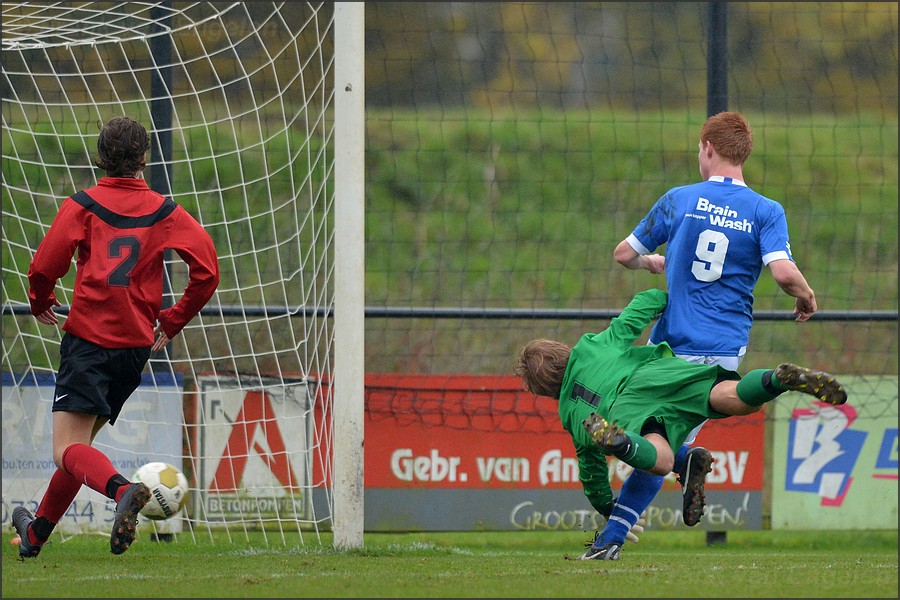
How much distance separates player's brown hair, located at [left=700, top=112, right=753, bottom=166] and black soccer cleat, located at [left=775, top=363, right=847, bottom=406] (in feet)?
3.21

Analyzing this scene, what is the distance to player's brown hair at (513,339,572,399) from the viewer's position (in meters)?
4.54

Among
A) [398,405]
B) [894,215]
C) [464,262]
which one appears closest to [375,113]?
[464,262]

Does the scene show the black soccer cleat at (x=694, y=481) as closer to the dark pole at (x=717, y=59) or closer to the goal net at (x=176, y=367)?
the goal net at (x=176, y=367)

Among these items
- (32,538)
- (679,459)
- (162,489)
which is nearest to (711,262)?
(679,459)

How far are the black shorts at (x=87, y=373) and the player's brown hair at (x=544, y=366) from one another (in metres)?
1.56

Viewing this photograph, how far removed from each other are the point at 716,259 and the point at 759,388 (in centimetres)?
58

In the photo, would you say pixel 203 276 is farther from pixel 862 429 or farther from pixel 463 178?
pixel 463 178

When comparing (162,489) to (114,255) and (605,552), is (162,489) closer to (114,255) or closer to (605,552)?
(114,255)

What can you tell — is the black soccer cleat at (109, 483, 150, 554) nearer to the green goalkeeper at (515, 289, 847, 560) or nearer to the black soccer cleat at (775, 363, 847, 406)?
the green goalkeeper at (515, 289, 847, 560)

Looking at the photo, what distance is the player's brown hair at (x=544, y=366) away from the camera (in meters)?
4.54

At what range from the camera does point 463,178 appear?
14.6 metres

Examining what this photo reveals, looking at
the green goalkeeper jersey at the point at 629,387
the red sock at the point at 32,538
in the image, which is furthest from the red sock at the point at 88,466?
the green goalkeeper jersey at the point at 629,387

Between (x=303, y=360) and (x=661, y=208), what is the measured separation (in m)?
2.56

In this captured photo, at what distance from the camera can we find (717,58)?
6742mm
